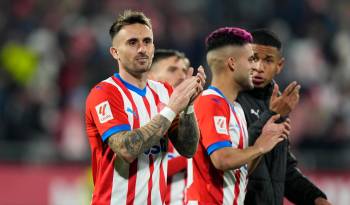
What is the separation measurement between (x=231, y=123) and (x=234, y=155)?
0.35 metres

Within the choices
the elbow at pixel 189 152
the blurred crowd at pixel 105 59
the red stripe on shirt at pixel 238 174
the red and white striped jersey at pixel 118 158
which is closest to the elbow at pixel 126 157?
the red and white striped jersey at pixel 118 158

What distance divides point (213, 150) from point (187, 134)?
33 centimetres

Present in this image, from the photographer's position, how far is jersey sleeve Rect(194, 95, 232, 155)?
6008 mm

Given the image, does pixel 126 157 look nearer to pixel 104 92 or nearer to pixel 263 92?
pixel 104 92

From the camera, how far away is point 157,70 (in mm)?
7566

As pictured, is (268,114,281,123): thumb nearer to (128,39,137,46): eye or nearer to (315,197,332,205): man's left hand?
(315,197,332,205): man's left hand

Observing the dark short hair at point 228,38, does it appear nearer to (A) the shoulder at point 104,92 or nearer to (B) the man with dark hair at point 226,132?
(B) the man with dark hair at point 226,132

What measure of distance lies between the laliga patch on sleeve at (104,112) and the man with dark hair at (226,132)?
0.79m

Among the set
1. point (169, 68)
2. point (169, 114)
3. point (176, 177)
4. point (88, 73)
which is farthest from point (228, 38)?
point (88, 73)

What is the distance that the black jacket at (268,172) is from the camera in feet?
20.6

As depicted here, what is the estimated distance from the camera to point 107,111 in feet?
18.5

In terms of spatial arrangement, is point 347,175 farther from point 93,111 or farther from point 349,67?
point 93,111

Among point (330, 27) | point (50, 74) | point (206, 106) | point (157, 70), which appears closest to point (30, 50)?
point (50, 74)

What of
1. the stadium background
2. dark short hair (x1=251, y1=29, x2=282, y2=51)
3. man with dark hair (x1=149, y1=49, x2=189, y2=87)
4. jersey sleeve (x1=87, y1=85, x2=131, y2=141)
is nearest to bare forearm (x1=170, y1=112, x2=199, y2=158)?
jersey sleeve (x1=87, y1=85, x2=131, y2=141)
